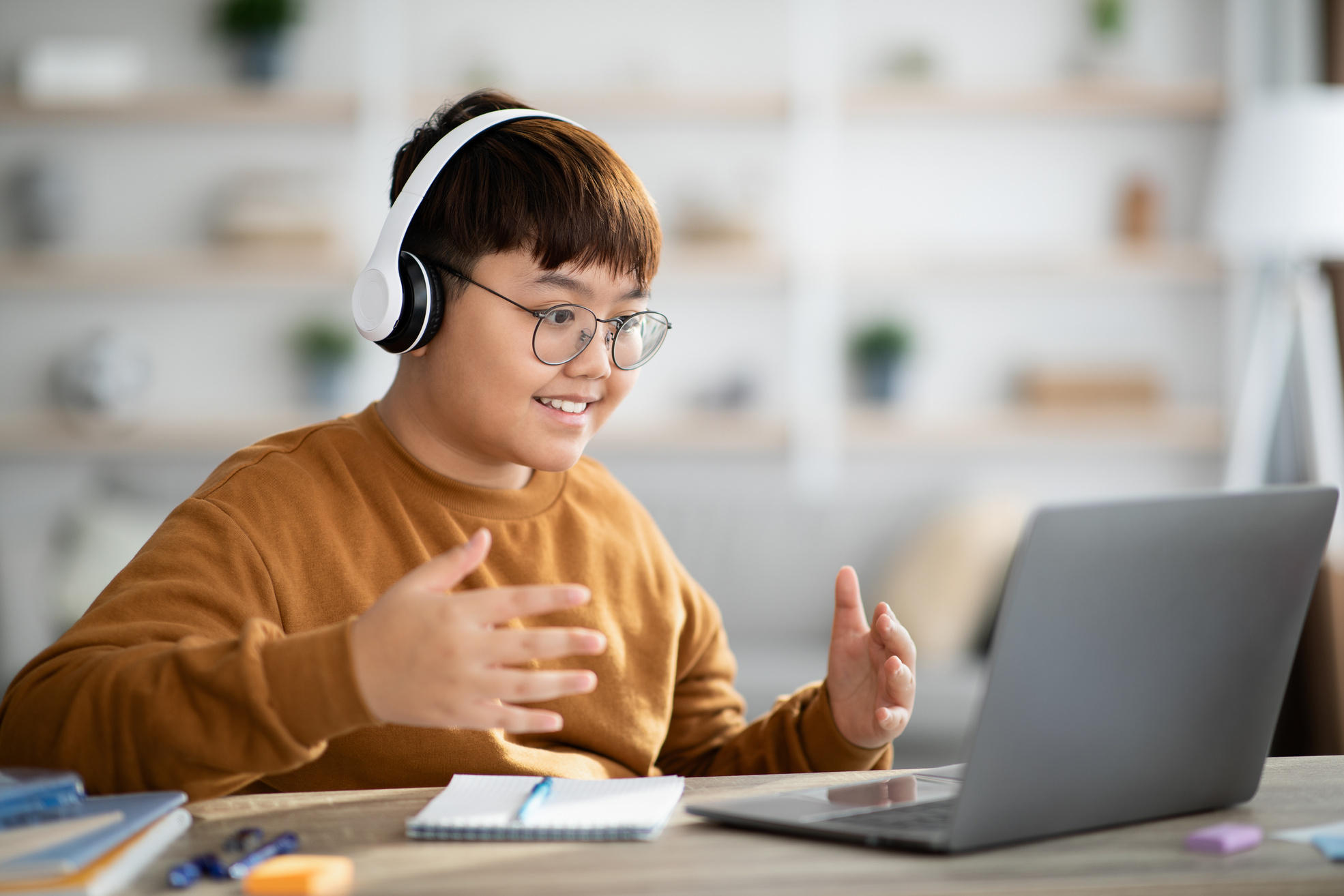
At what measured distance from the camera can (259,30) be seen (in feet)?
12.5

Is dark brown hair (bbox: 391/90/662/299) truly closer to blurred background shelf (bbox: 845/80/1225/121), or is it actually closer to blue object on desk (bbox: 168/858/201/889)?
blue object on desk (bbox: 168/858/201/889)

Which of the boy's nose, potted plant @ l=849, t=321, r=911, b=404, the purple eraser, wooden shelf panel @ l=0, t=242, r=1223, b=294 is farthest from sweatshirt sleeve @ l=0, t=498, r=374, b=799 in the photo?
potted plant @ l=849, t=321, r=911, b=404

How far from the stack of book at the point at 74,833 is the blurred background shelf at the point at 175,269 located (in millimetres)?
3250

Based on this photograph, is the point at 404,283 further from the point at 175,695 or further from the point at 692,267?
the point at 692,267

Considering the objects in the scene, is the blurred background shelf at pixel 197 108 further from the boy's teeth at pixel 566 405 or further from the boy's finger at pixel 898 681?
the boy's finger at pixel 898 681

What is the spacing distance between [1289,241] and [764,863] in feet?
10.1

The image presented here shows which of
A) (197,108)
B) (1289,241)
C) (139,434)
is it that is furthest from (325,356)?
(1289,241)

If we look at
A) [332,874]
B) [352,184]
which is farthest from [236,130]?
[332,874]

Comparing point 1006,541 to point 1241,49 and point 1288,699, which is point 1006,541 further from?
point 1241,49

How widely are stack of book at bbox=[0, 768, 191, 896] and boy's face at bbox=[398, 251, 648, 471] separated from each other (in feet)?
1.49

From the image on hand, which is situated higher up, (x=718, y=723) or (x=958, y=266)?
(x=958, y=266)

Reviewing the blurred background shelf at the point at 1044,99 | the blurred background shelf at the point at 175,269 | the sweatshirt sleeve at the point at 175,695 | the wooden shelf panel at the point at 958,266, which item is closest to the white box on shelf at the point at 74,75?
the blurred background shelf at the point at 175,269

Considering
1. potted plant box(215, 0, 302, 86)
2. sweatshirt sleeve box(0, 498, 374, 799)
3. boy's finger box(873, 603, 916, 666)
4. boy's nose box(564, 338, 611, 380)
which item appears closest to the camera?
sweatshirt sleeve box(0, 498, 374, 799)

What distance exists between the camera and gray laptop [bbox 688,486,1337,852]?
72 cm
